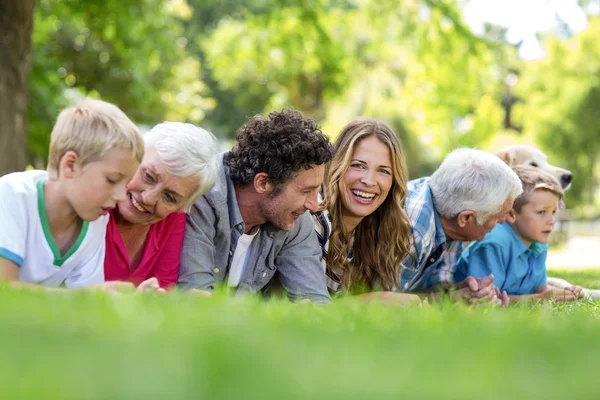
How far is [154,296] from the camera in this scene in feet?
10.0

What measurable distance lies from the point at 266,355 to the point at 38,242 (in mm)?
2167

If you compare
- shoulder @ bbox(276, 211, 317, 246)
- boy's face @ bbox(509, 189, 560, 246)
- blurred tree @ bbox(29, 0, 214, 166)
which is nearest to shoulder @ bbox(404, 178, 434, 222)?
boy's face @ bbox(509, 189, 560, 246)

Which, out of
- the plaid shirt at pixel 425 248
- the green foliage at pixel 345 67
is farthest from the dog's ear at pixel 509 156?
the green foliage at pixel 345 67

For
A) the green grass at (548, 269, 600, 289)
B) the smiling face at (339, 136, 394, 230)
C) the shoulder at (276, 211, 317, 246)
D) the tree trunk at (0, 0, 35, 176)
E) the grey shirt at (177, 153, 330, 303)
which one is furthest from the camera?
the tree trunk at (0, 0, 35, 176)

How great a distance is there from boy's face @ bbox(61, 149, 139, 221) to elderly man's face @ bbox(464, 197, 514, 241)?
133 inches

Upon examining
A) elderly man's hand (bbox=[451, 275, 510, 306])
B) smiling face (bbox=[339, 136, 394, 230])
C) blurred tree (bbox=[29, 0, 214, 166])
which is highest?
blurred tree (bbox=[29, 0, 214, 166])

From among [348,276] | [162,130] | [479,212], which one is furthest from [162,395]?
[479,212]

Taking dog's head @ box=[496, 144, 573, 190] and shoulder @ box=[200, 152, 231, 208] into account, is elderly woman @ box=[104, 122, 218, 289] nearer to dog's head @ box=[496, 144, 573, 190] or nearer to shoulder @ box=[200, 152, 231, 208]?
shoulder @ box=[200, 152, 231, 208]

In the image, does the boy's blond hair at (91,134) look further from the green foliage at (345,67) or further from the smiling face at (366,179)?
Result: the green foliage at (345,67)

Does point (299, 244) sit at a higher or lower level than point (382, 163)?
lower

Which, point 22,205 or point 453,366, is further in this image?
point 22,205

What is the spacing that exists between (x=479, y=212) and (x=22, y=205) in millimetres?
3696

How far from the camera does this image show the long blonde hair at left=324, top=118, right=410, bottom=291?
18.1 ft

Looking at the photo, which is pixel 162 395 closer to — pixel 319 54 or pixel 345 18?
pixel 319 54
